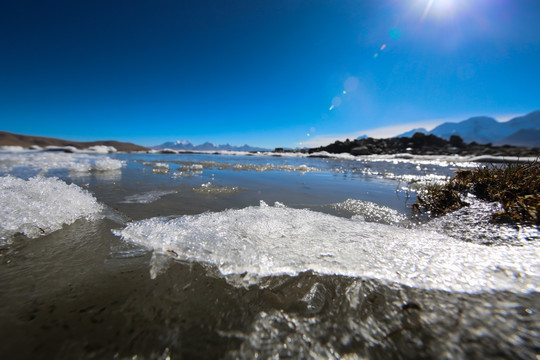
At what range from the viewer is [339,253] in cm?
129

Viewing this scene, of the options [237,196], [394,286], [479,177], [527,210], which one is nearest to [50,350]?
[394,286]

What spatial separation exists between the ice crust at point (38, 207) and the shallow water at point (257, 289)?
0.04 feet

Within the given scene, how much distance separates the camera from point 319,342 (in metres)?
0.72

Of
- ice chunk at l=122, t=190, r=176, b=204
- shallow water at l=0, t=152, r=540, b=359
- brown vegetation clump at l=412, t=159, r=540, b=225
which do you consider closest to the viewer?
shallow water at l=0, t=152, r=540, b=359

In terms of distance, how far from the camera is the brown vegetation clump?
180 cm

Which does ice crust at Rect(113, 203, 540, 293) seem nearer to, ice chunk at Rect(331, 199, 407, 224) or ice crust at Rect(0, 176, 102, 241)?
ice crust at Rect(0, 176, 102, 241)

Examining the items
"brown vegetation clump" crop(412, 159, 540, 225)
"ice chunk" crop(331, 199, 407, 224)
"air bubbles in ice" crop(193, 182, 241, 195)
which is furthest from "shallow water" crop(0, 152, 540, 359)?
"air bubbles in ice" crop(193, 182, 241, 195)

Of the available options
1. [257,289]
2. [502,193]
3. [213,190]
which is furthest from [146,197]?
[502,193]

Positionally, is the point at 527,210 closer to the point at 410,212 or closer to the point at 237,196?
the point at 410,212

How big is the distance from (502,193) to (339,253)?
91.3 inches

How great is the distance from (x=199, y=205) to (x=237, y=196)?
71 cm

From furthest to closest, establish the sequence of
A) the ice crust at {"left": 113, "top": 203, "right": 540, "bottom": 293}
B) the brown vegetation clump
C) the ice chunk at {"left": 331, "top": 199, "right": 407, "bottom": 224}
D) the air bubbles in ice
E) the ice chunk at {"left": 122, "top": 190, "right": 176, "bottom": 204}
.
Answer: the air bubbles in ice < the ice chunk at {"left": 122, "top": 190, "right": 176, "bottom": 204} < the ice chunk at {"left": 331, "top": 199, "right": 407, "bottom": 224} < the brown vegetation clump < the ice crust at {"left": 113, "top": 203, "right": 540, "bottom": 293}

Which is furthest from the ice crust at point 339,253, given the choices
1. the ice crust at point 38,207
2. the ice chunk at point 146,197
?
the ice chunk at point 146,197

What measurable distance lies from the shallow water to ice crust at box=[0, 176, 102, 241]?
1 centimetres
